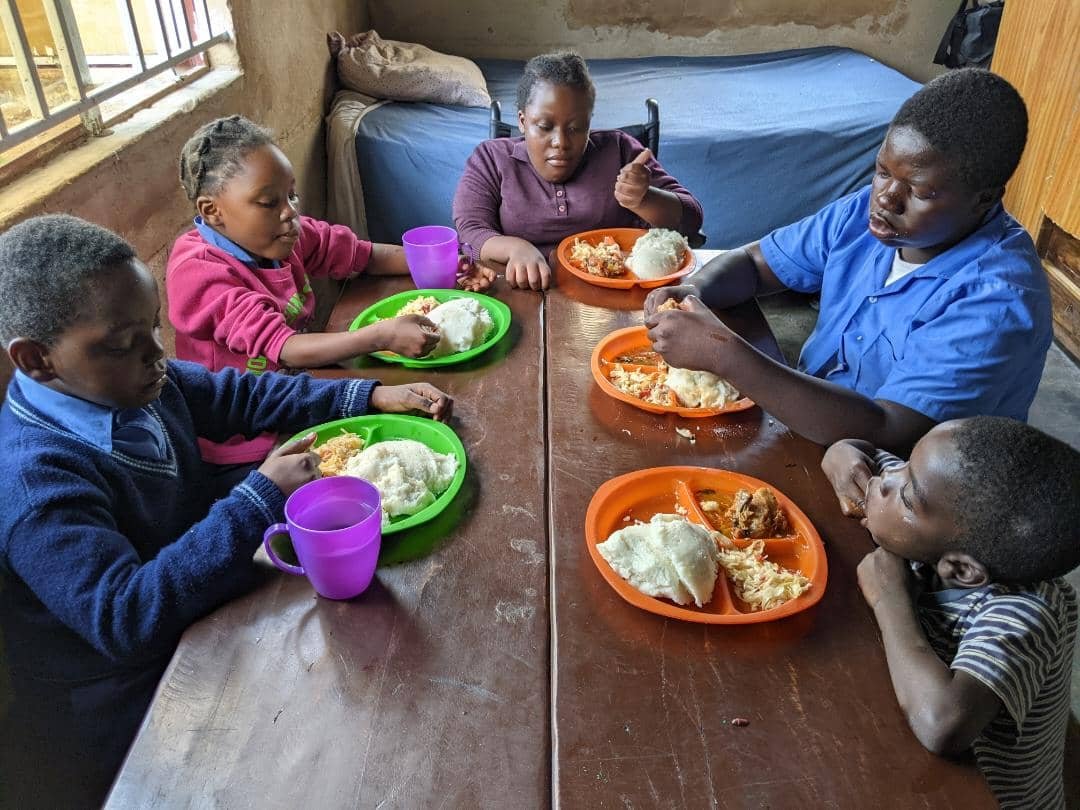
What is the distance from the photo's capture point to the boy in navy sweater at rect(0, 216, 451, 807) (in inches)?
42.8

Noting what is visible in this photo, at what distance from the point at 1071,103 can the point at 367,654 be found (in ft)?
16.0

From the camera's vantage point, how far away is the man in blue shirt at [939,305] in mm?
1417

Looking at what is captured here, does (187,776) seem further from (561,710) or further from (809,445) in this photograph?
(809,445)

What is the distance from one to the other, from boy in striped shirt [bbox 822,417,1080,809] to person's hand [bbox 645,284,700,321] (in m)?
0.74

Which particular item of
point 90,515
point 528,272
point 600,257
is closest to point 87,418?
point 90,515

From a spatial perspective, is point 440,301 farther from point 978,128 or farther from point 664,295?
point 978,128

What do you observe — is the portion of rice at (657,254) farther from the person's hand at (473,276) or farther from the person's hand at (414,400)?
the person's hand at (414,400)

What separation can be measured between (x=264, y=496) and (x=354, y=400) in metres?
0.41

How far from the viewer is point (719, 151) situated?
14.0ft

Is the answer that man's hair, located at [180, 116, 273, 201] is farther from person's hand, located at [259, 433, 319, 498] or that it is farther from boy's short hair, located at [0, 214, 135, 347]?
person's hand, located at [259, 433, 319, 498]

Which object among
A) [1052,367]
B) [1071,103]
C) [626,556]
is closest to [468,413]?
[626,556]

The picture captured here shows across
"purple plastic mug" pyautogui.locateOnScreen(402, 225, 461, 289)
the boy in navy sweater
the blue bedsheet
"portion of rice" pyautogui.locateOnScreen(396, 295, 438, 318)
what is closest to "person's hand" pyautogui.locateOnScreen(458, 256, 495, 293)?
"purple plastic mug" pyautogui.locateOnScreen(402, 225, 461, 289)

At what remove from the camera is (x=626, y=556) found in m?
1.16

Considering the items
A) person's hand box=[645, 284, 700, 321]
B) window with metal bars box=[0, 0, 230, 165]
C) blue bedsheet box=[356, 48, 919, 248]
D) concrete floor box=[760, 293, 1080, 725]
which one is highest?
window with metal bars box=[0, 0, 230, 165]
